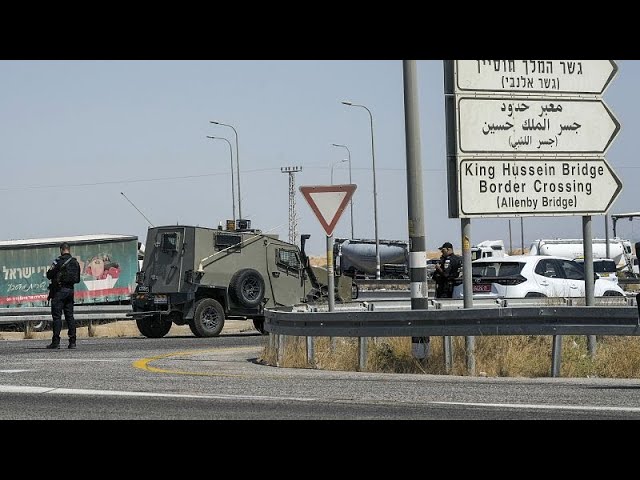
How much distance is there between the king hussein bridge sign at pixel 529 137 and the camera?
17391mm

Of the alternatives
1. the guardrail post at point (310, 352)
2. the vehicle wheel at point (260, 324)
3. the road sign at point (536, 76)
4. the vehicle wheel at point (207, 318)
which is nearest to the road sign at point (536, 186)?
the road sign at point (536, 76)

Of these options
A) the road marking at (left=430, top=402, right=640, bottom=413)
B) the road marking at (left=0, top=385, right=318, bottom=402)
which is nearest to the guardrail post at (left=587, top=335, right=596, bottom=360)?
the road marking at (left=430, top=402, right=640, bottom=413)

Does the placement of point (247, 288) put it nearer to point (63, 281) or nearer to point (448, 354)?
point (63, 281)

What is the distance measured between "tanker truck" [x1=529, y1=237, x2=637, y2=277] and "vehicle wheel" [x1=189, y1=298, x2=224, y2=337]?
35.3 m

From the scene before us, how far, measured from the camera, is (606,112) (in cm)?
1808

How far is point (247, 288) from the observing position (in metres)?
27.3

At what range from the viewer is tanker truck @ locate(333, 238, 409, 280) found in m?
71.5

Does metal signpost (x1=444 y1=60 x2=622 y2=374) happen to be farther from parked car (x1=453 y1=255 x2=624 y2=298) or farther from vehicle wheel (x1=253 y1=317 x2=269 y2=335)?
vehicle wheel (x1=253 y1=317 x2=269 y2=335)

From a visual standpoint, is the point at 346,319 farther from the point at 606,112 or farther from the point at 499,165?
the point at 606,112

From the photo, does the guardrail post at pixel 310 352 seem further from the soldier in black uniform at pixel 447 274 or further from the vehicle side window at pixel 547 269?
the vehicle side window at pixel 547 269

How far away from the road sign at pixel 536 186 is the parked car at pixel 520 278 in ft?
17.8

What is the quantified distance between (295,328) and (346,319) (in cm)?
98

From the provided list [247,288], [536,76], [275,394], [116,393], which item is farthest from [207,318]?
[275,394]
